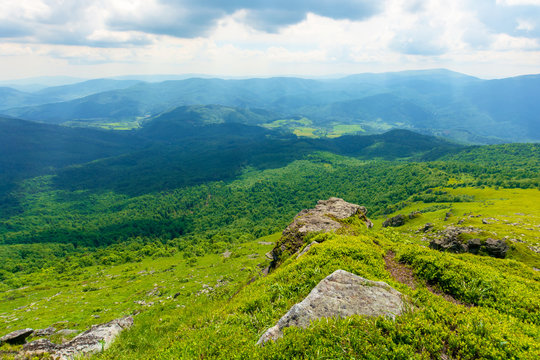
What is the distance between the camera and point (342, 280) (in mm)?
11969

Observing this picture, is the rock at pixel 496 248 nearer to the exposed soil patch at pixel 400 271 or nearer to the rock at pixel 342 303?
the exposed soil patch at pixel 400 271

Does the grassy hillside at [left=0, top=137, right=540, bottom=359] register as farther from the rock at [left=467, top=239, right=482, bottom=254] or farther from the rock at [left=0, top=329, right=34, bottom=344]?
the rock at [left=467, top=239, right=482, bottom=254]

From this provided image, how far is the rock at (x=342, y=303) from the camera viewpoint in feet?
32.1

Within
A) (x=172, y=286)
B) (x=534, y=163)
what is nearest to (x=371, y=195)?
(x=534, y=163)

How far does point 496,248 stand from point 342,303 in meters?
28.8

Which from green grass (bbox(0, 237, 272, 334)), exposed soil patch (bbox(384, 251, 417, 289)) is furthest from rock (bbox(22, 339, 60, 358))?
exposed soil patch (bbox(384, 251, 417, 289))

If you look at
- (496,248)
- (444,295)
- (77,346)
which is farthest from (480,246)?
(77,346)

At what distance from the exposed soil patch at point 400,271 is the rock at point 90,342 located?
65.5ft

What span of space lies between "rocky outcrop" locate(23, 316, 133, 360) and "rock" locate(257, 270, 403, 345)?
1476 centimetres

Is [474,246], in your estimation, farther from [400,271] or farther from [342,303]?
[342,303]

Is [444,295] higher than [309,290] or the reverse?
higher

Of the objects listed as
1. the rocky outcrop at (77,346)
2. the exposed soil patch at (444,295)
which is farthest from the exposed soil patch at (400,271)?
the rocky outcrop at (77,346)

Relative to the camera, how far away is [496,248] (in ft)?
90.2

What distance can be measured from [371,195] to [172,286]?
13357 cm
